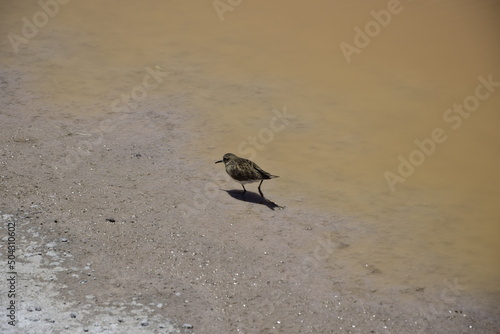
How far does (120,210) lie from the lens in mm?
11711

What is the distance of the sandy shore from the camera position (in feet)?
30.8

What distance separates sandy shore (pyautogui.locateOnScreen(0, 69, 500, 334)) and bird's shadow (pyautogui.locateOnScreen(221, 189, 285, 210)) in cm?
5

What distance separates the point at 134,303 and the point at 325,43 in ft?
34.5

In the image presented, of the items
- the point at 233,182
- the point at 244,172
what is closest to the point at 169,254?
the point at 244,172

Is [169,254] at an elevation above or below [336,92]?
below

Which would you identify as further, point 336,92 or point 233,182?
point 336,92

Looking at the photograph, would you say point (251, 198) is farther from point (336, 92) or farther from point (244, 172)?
point (336, 92)

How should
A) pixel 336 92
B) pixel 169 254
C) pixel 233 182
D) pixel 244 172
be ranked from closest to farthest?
pixel 169 254
pixel 244 172
pixel 233 182
pixel 336 92

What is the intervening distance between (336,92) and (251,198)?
464 cm

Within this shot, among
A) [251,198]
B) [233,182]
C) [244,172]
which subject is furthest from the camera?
[233,182]

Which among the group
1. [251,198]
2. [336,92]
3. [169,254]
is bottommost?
[169,254]

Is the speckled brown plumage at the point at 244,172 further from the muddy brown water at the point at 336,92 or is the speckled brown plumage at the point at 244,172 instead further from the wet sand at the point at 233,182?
the muddy brown water at the point at 336,92

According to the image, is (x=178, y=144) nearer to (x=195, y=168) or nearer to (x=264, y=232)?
(x=195, y=168)

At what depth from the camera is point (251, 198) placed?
12516mm
